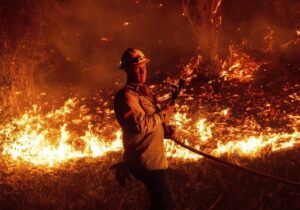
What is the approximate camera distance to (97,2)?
13.3 metres

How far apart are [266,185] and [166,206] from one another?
196cm

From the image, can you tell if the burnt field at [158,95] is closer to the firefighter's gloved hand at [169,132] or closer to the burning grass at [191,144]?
the burning grass at [191,144]

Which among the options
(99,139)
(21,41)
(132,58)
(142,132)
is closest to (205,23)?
(99,139)

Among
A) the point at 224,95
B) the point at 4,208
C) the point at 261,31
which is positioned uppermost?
the point at 261,31

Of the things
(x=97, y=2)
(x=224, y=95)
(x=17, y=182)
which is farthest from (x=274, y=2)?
(x=17, y=182)

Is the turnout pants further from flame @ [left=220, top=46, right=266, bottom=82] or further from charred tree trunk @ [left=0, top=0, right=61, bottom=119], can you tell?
charred tree trunk @ [left=0, top=0, right=61, bottom=119]

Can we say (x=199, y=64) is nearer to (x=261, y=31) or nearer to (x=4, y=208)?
(x=261, y=31)

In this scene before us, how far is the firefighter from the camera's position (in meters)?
4.23

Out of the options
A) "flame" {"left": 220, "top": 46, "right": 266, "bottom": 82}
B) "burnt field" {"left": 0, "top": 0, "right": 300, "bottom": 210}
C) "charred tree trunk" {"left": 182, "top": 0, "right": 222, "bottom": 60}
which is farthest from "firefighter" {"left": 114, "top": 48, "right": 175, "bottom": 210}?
"charred tree trunk" {"left": 182, "top": 0, "right": 222, "bottom": 60}

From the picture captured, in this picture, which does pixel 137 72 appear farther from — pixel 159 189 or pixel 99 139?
pixel 99 139

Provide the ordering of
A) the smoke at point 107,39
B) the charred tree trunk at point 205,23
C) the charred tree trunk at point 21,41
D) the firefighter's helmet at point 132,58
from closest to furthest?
1. the firefighter's helmet at point 132,58
2. the charred tree trunk at point 205,23
3. the charred tree trunk at point 21,41
4. the smoke at point 107,39

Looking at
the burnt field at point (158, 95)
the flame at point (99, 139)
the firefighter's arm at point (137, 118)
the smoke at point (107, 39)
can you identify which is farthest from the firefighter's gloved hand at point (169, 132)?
the smoke at point (107, 39)

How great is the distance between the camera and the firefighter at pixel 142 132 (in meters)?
4.23

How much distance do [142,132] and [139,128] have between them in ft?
0.20
